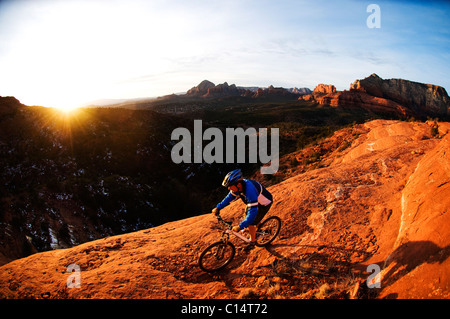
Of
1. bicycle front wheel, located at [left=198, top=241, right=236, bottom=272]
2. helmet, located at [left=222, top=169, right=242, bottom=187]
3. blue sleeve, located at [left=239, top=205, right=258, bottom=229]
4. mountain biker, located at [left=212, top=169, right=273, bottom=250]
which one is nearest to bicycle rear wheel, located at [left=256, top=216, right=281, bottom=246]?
bicycle front wheel, located at [left=198, top=241, right=236, bottom=272]

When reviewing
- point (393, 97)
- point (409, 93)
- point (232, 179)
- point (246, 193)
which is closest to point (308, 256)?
point (246, 193)

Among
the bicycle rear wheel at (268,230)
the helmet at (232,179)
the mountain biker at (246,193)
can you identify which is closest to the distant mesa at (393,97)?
the bicycle rear wheel at (268,230)

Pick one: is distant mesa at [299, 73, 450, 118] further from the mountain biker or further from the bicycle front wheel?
the bicycle front wheel

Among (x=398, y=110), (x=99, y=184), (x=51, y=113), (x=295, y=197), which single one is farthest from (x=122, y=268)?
(x=398, y=110)

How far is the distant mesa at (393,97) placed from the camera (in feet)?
287

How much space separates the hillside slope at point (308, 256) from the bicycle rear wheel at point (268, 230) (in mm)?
228

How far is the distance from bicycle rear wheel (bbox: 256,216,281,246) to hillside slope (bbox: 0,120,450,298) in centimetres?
23

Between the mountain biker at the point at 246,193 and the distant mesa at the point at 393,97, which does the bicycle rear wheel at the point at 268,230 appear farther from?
the distant mesa at the point at 393,97

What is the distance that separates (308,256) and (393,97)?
393 feet

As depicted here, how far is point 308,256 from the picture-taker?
17.6ft

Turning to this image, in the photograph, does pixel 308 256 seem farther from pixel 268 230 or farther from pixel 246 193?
pixel 246 193

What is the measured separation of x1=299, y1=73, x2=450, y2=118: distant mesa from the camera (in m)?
87.6

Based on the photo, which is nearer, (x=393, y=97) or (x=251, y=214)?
(x=251, y=214)
